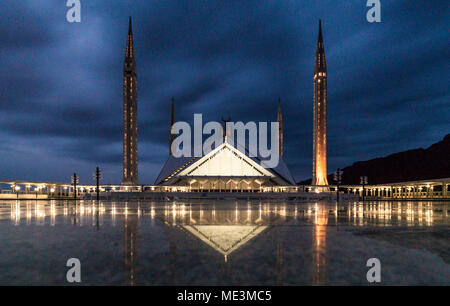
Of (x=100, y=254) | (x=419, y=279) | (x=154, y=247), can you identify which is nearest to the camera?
(x=419, y=279)

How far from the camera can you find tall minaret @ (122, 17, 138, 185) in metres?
53.7

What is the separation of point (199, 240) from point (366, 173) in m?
196

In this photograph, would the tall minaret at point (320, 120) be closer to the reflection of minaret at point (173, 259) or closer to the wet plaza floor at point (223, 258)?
the wet plaza floor at point (223, 258)

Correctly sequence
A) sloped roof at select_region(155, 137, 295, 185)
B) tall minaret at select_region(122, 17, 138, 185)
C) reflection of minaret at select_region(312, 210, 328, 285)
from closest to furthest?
reflection of minaret at select_region(312, 210, 328, 285)
sloped roof at select_region(155, 137, 295, 185)
tall minaret at select_region(122, 17, 138, 185)

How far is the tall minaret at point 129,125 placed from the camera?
53.7 m

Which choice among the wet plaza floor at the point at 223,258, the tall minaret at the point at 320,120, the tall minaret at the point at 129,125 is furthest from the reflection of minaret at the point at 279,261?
the tall minaret at the point at 129,125

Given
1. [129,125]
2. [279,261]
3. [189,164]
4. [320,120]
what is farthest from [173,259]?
[129,125]

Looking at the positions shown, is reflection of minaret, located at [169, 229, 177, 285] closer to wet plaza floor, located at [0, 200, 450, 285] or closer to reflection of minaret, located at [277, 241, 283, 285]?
wet plaza floor, located at [0, 200, 450, 285]

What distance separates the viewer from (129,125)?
5459 centimetres

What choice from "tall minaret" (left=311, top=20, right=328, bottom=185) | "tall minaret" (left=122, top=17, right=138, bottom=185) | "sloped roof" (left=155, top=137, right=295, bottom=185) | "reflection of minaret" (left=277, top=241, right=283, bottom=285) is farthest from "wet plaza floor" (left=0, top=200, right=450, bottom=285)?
"tall minaret" (left=122, top=17, right=138, bottom=185)

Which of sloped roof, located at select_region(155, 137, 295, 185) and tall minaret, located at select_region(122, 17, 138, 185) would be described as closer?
sloped roof, located at select_region(155, 137, 295, 185)
